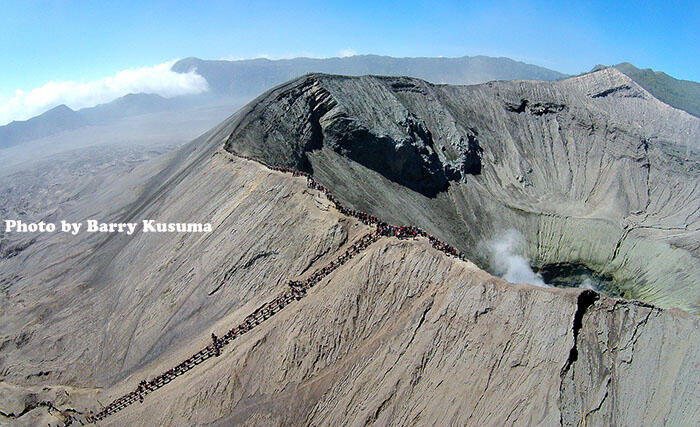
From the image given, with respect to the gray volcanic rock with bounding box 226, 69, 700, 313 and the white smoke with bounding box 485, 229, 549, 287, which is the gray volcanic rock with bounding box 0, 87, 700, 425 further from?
the white smoke with bounding box 485, 229, 549, 287

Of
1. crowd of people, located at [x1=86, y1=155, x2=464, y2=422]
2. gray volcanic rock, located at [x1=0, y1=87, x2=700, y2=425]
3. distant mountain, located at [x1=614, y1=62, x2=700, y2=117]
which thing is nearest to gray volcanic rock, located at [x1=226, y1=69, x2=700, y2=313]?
gray volcanic rock, located at [x1=0, y1=87, x2=700, y2=425]

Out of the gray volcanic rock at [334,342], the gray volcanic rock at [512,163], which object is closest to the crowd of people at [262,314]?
the gray volcanic rock at [334,342]

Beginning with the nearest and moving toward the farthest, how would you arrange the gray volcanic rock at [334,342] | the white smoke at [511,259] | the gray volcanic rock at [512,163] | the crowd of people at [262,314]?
1. the gray volcanic rock at [334,342]
2. the crowd of people at [262,314]
3. the gray volcanic rock at [512,163]
4. the white smoke at [511,259]

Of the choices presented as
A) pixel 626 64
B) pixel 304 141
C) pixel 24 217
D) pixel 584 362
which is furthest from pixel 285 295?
pixel 626 64

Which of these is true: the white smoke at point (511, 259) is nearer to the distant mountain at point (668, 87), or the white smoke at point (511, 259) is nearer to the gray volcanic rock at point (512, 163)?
the gray volcanic rock at point (512, 163)

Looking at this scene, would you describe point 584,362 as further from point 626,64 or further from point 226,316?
point 626,64

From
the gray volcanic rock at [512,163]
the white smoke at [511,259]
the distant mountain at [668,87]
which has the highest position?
the distant mountain at [668,87]

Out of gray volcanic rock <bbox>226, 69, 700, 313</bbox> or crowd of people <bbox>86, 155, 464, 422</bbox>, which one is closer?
crowd of people <bbox>86, 155, 464, 422</bbox>
